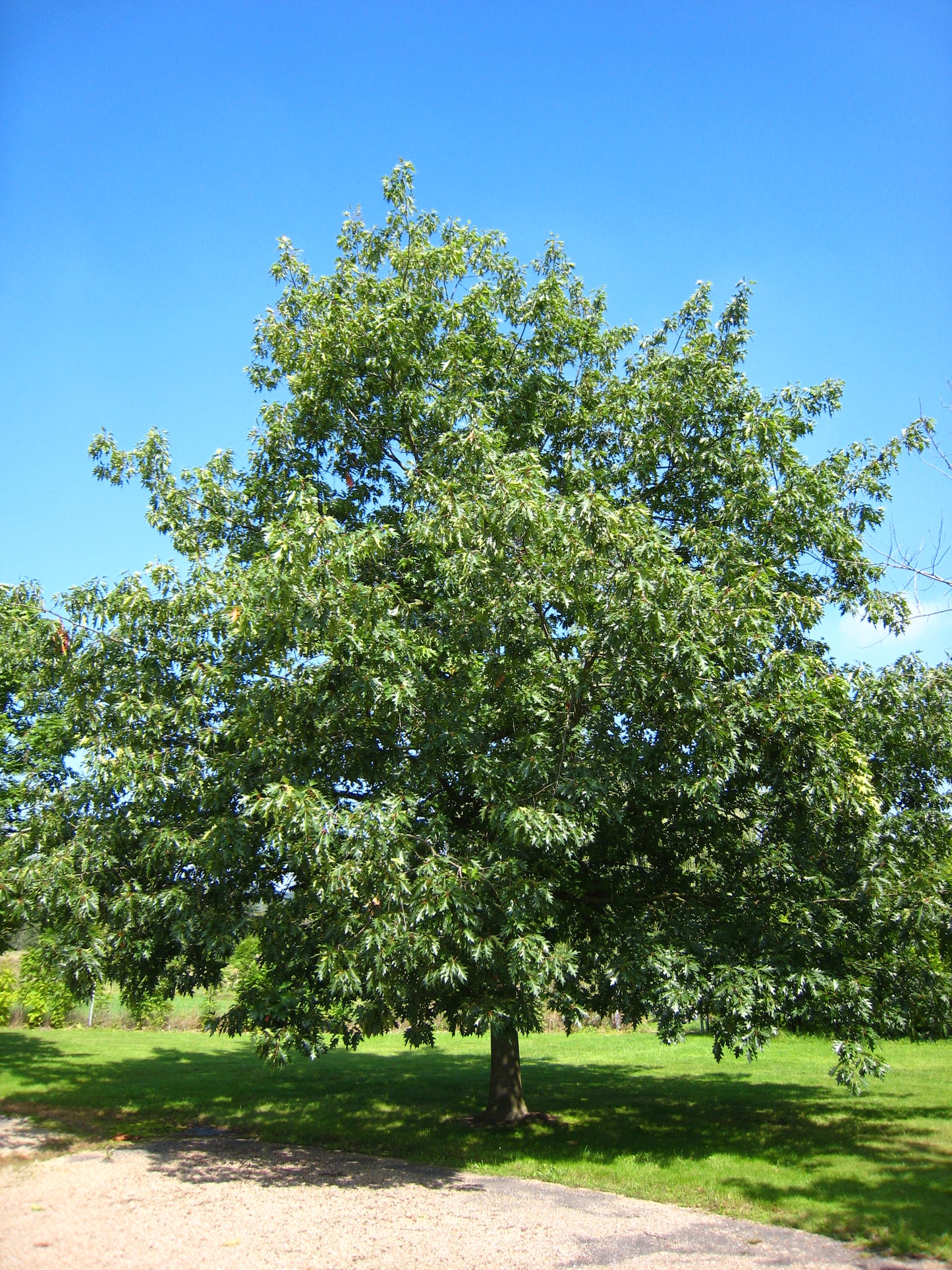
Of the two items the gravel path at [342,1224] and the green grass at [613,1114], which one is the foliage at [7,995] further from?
the gravel path at [342,1224]

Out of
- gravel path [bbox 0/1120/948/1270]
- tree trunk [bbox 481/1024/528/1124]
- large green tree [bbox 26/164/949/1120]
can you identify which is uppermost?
large green tree [bbox 26/164/949/1120]

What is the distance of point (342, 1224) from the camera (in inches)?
296

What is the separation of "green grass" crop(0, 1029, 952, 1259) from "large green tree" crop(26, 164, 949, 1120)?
1.28 m

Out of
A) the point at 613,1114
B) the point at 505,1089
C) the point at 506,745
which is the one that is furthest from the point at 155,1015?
the point at 506,745

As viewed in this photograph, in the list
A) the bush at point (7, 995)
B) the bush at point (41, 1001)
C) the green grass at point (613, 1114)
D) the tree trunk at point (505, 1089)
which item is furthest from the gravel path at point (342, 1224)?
the bush at point (7, 995)

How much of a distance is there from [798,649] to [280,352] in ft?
23.9

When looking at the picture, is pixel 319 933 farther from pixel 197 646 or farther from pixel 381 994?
pixel 197 646

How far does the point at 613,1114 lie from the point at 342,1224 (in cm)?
626

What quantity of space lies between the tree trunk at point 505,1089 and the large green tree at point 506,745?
175cm

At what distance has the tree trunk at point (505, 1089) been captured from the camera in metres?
11.8

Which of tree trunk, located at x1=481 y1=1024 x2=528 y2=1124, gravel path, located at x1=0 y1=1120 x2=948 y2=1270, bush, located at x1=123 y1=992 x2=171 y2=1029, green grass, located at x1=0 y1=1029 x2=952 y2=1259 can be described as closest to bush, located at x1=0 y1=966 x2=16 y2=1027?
green grass, located at x1=0 y1=1029 x2=952 y2=1259

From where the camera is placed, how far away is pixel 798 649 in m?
9.89

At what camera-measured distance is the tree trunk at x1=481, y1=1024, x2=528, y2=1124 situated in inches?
463

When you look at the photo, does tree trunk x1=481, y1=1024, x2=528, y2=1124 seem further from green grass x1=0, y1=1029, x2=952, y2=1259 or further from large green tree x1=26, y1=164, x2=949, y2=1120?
large green tree x1=26, y1=164, x2=949, y2=1120
